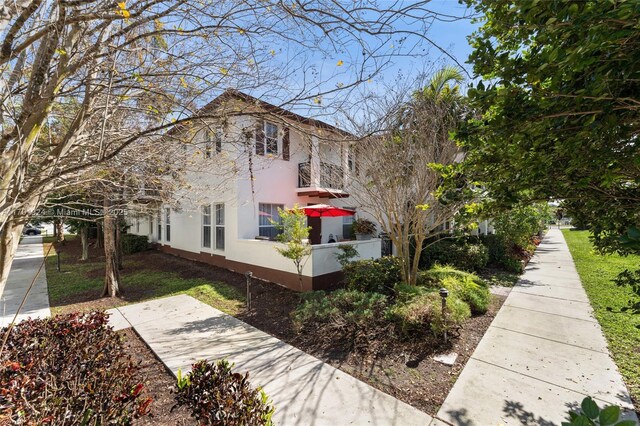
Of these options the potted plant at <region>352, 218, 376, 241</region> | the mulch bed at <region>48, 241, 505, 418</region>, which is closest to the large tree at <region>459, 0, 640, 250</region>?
the mulch bed at <region>48, 241, 505, 418</region>

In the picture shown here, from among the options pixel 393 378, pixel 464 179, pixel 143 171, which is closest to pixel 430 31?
pixel 464 179

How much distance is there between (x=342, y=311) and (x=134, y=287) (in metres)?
7.74

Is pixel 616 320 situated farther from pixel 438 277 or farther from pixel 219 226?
pixel 219 226

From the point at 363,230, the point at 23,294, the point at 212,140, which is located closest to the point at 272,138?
the point at 212,140

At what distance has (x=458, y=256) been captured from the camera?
10.9m

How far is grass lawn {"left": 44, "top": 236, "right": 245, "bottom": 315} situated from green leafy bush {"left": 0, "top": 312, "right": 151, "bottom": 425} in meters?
3.79

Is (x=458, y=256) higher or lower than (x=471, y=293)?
higher

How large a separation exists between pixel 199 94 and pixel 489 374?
5555 millimetres

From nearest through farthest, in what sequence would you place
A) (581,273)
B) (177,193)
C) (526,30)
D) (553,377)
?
(526,30)
(553,377)
(177,193)
(581,273)

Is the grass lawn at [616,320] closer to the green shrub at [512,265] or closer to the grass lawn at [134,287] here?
the green shrub at [512,265]

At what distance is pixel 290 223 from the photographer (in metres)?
8.12

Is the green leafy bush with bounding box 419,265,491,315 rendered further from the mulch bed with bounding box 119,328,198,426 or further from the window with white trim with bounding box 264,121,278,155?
the mulch bed with bounding box 119,328,198,426

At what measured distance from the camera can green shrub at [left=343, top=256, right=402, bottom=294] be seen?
7.95 meters

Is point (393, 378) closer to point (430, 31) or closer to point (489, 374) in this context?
point (489, 374)
